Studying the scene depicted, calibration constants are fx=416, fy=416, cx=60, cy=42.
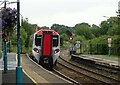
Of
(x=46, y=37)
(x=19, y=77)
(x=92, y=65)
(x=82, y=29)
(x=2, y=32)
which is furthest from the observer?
(x=82, y=29)

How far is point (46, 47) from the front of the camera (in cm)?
3275

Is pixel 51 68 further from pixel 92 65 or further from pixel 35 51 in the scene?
pixel 92 65

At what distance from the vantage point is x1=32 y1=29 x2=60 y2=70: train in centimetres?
3272

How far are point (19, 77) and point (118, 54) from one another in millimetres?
45901

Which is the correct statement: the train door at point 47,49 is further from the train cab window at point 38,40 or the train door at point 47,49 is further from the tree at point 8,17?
the tree at point 8,17

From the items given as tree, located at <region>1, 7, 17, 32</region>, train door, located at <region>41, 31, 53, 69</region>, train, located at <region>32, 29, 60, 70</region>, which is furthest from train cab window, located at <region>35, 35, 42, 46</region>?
tree, located at <region>1, 7, 17, 32</region>

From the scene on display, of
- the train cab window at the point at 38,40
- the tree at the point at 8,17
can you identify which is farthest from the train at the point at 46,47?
the tree at the point at 8,17

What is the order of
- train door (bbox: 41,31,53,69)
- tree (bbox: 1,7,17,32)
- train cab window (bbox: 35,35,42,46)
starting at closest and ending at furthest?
tree (bbox: 1,7,17,32), train door (bbox: 41,31,53,69), train cab window (bbox: 35,35,42,46)

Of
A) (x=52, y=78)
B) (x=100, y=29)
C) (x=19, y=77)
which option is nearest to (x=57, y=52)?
(x=52, y=78)

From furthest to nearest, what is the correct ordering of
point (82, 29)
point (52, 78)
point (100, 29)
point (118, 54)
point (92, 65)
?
point (82, 29) < point (100, 29) < point (118, 54) < point (92, 65) < point (52, 78)

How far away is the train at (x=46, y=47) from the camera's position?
107 ft

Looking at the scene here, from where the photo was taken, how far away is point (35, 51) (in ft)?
112

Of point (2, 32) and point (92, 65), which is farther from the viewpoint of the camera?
point (92, 65)

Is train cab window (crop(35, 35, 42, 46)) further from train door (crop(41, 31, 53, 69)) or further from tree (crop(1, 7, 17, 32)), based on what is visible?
tree (crop(1, 7, 17, 32))
